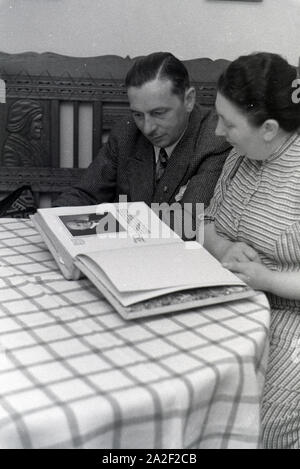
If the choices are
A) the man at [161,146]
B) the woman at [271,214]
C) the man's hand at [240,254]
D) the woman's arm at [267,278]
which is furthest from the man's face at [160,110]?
the woman's arm at [267,278]

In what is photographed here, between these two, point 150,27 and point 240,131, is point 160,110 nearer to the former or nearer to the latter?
point 240,131

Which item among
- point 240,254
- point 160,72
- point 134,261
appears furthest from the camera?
point 160,72

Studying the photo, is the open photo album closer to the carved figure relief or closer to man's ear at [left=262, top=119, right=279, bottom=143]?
man's ear at [left=262, top=119, right=279, bottom=143]

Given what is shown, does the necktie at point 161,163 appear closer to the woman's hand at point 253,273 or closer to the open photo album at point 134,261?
the open photo album at point 134,261

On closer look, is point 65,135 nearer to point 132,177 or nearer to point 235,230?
point 132,177

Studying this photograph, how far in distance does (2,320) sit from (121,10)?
170 centimetres

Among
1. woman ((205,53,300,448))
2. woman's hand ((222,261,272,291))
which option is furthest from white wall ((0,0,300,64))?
woman's hand ((222,261,272,291))

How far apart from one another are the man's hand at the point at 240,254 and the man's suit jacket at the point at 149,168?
406 mm

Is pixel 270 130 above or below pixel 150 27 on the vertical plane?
below

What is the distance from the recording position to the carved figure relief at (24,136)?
2.40m

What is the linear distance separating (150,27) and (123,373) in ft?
6.10

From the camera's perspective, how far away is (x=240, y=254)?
4.74 feet

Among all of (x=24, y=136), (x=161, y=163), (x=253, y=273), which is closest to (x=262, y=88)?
(x=253, y=273)
